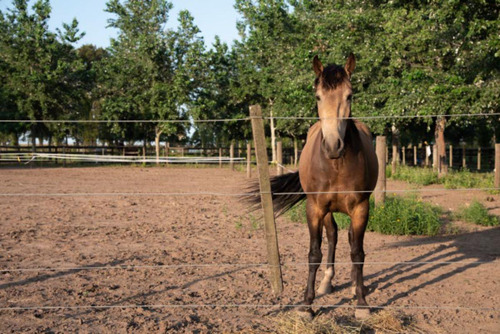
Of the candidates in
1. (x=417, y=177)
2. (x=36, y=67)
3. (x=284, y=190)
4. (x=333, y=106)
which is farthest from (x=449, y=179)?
(x=36, y=67)

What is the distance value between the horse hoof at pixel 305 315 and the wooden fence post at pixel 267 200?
1.34 feet

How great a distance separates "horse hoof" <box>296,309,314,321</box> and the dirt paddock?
220 millimetres

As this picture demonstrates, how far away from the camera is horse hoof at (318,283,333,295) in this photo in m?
4.97

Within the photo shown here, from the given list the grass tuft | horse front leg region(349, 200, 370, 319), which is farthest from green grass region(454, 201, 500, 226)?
the grass tuft

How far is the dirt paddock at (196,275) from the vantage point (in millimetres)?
4078

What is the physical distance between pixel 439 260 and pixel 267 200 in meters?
3.37

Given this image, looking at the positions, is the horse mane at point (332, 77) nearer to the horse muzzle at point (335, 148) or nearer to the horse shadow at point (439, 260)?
Result: the horse muzzle at point (335, 148)

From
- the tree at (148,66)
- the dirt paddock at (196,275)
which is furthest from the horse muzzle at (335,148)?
the tree at (148,66)

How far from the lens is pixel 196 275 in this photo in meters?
5.43

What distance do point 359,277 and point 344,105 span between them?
5.75ft

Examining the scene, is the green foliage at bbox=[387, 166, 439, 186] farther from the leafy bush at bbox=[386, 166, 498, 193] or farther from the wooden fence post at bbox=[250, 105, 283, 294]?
the wooden fence post at bbox=[250, 105, 283, 294]

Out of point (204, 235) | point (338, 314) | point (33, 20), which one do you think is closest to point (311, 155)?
point (338, 314)

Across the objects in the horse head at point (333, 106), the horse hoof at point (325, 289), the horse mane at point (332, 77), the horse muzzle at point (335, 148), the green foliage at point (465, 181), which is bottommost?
the horse hoof at point (325, 289)

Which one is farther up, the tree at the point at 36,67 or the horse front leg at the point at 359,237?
the tree at the point at 36,67
